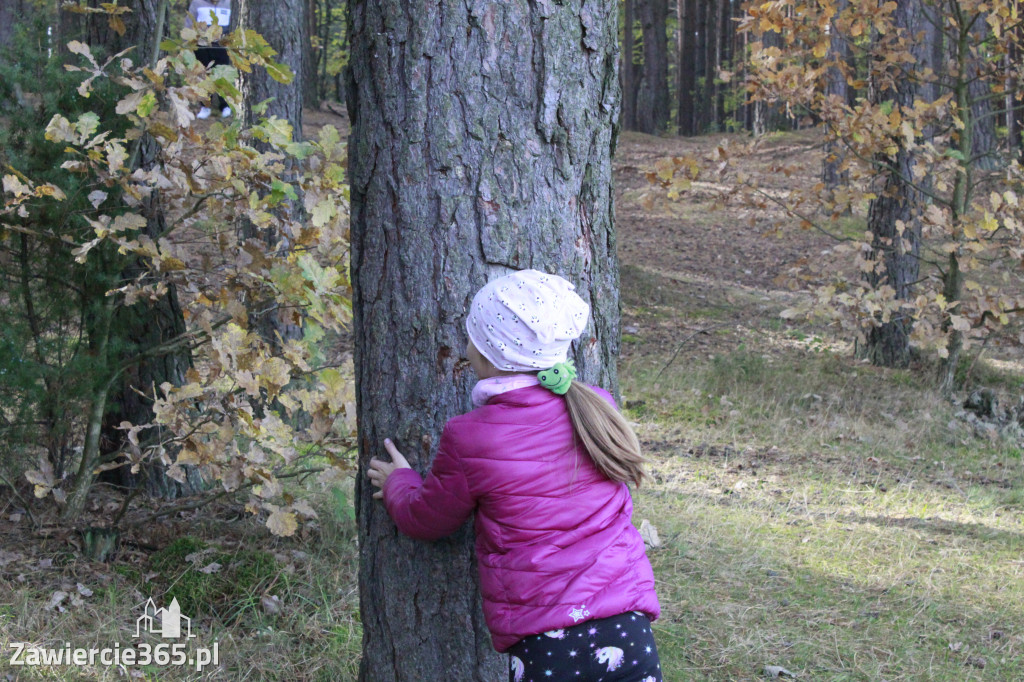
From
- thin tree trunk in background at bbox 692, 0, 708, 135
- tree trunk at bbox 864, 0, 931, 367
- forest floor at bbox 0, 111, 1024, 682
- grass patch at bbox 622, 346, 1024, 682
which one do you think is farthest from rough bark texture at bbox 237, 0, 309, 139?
thin tree trunk in background at bbox 692, 0, 708, 135

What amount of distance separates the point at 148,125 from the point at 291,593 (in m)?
2.07

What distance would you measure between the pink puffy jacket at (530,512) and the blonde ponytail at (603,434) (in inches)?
1.9

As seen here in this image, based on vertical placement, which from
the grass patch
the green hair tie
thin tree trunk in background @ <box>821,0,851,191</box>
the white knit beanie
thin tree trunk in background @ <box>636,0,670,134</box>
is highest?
thin tree trunk in background @ <box>636,0,670,134</box>

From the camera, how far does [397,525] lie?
243 centimetres

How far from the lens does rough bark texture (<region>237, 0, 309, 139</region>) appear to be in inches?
246

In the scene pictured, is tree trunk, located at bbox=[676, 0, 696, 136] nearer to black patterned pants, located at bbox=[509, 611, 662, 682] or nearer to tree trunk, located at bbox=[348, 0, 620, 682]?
tree trunk, located at bbox=[348, 0, 620, 682]

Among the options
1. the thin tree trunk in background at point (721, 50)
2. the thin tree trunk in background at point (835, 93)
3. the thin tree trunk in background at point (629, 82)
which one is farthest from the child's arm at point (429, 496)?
the thin tree trunk in background at point (721, 50)

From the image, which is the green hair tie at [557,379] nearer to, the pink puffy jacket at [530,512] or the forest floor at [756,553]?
the pink puffy jacket at [530,512]

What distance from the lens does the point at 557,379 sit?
2.26 metres

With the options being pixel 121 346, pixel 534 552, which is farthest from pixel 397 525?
pixel 121 346

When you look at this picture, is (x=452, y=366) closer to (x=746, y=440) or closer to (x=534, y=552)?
(x=534, y=552)

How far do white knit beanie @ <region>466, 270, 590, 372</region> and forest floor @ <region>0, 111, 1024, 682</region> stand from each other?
1849mm

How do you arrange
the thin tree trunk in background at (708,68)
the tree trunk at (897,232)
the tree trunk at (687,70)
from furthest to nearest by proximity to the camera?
the thin tree trunk in background at (708,68), the tree trunk at (687,70), the tree trunk at (897,232)

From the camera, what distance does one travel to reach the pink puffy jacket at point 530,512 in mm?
2223
